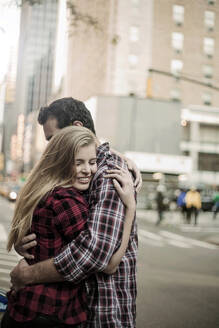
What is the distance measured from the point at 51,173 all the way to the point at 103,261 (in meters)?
0.42

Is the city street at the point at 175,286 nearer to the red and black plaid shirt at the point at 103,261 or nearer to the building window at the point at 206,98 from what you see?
the red and black plaid shirt at the point at 103,261

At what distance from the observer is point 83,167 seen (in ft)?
5.52

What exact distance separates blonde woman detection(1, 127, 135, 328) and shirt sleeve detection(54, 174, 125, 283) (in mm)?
48

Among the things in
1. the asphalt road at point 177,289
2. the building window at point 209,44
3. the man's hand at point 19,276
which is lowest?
the asphalt road at point 177,289

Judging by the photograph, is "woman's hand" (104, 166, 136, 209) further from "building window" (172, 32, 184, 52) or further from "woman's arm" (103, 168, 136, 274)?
"building window" (172, 32, 184, 52)

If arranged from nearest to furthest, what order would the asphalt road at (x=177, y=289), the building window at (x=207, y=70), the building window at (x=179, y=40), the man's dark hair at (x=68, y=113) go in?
the man's dark hair at (x=68, y=113)
the asphalt road at (x=177, y=289)
the building window at (x=207, y=70)
the building window at (x=179, y=40)

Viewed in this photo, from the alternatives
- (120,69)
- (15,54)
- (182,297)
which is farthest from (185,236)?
(120,69)

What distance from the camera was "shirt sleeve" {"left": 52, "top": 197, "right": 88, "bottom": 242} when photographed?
156 centimetres

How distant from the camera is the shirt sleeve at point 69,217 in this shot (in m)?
1.56

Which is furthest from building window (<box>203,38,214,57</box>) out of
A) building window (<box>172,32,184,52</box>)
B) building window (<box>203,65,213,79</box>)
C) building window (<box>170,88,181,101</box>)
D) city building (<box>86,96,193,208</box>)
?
building window (<box>170,88,181,101</box>)

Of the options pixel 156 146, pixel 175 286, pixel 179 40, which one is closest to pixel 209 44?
pixel 179 40

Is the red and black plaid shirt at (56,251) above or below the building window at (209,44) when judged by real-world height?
below

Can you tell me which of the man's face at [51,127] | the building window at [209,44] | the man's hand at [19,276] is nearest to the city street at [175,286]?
the man's face at [51,127]

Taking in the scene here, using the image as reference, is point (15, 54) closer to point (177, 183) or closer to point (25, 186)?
point (25, 186)
